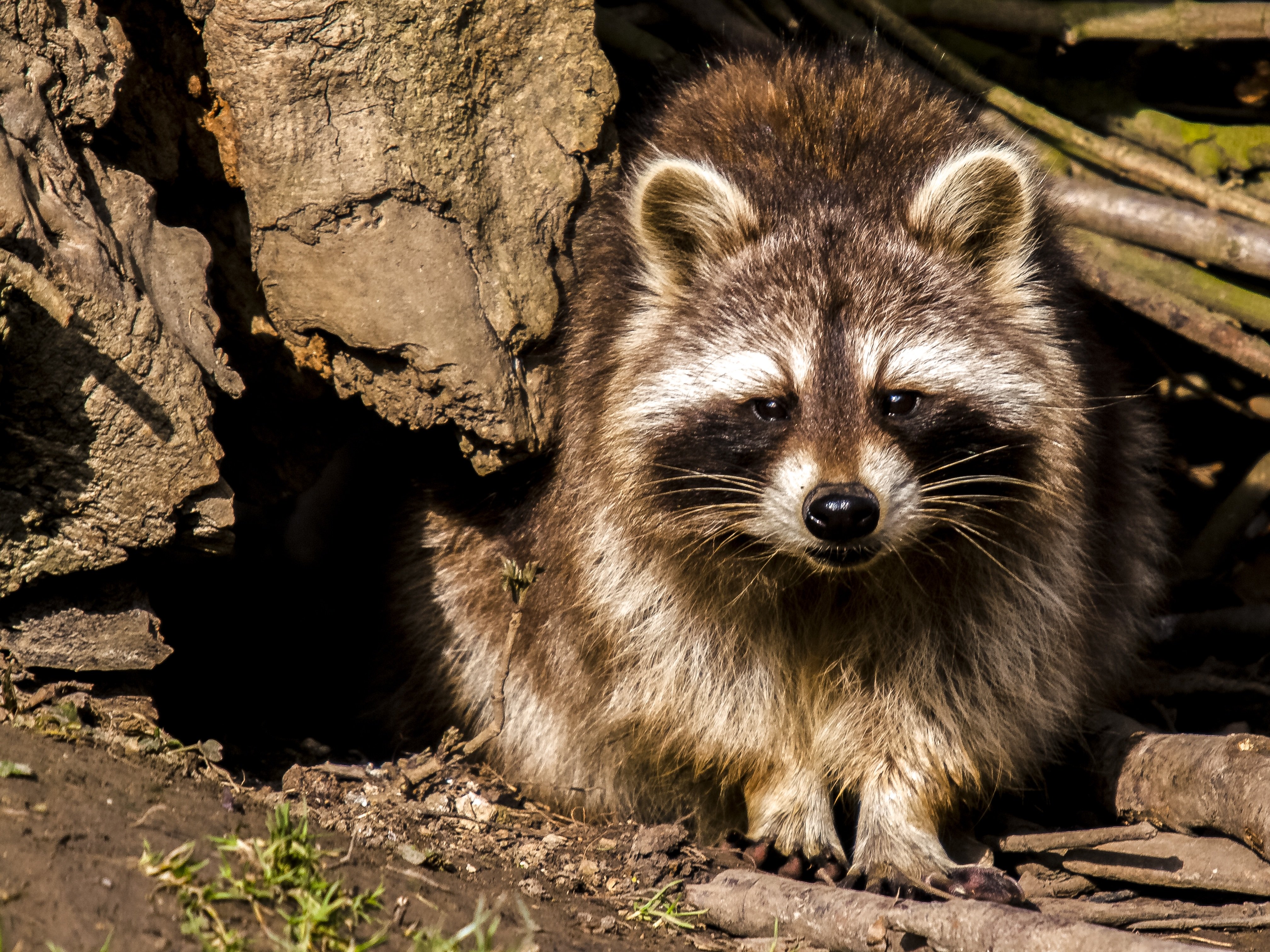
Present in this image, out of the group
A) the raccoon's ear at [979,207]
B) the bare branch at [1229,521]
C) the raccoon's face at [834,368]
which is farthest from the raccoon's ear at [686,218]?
the bare branch at [1229,521]

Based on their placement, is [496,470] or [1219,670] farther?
[1219,670]

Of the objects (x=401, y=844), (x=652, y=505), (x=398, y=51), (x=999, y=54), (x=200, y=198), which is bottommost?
(x=401, y=844)

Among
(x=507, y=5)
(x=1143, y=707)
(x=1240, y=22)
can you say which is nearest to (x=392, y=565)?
(x=507, y=5)

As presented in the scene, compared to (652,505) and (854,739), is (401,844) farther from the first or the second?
(854,739)

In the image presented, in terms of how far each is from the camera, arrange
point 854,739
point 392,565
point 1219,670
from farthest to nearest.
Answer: point 1219,670
point 392,565
point 854,739

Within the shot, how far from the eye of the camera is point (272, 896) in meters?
2.27

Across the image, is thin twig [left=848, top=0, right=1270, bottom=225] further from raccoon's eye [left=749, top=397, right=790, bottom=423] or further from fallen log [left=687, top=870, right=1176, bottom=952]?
fallen log [left=687, top=870, right=1176, bottom=952]

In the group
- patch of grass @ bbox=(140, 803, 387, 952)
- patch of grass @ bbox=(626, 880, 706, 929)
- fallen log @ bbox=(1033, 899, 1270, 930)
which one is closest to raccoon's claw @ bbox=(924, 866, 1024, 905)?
fallen log @ bbox=(1033, 899, 1270, 930)

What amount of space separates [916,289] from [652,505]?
890 mm

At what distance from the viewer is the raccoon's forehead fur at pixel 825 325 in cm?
293

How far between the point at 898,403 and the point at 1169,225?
6.93 feet

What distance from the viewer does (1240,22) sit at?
4367mm

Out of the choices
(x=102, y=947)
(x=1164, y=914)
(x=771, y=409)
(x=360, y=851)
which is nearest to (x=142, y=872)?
(x=102, y=947)

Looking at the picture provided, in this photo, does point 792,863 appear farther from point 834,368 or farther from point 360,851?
point 834,368
